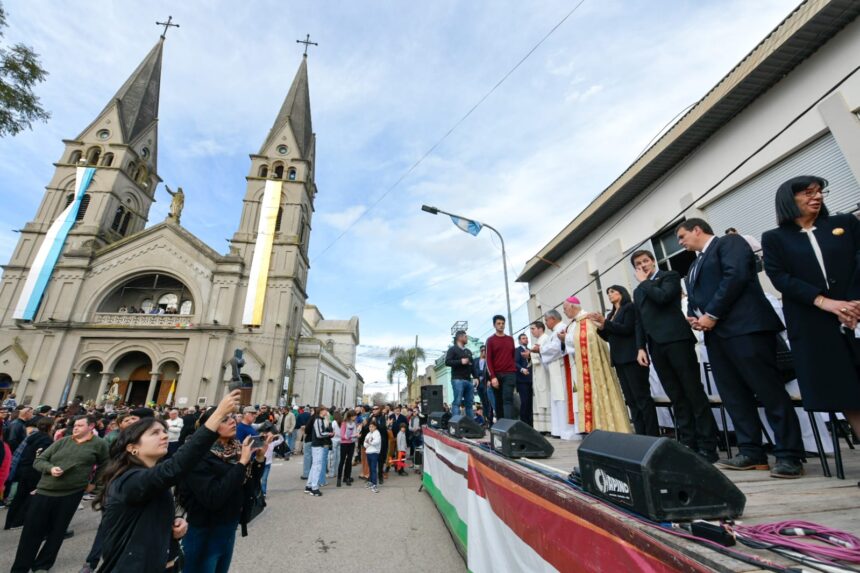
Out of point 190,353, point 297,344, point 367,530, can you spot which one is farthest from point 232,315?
point 367,530

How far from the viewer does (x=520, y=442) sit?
3.44 m

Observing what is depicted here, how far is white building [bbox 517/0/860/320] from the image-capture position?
571 centimetres

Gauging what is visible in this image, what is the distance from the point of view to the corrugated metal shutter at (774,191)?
5801 millimetres

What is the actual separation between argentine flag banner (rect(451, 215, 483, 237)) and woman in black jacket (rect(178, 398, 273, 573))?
12.1 meters

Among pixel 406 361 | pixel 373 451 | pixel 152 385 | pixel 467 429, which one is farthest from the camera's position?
pixel 406 361

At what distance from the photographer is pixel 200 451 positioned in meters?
2.35

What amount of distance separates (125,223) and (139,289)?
7.26 metres

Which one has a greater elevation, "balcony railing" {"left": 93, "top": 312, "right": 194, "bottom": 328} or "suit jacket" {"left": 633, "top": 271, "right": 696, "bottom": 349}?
"balcony railing" {"left": 93, "top": 312, "right": 194, "bottom": 328}

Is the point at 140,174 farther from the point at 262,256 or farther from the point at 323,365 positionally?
the point at 323,365

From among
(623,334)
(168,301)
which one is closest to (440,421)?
(623,334)

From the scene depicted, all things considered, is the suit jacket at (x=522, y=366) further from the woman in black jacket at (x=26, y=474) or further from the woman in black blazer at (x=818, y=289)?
the woman in black jacket at (x=26, y=474)

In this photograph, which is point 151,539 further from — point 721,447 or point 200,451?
point 721,447

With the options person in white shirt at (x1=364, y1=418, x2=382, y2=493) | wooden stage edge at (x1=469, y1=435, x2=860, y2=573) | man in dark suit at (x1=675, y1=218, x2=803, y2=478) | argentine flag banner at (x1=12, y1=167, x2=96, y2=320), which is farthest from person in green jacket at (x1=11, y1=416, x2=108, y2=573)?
argentine flag banner at (x1=12, y1=167, x2=96, y2=320)

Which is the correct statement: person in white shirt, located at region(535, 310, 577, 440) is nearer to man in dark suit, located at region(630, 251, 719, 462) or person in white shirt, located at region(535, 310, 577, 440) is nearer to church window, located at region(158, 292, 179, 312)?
man in dark suit, located at region(630, 251, 719, 462)
